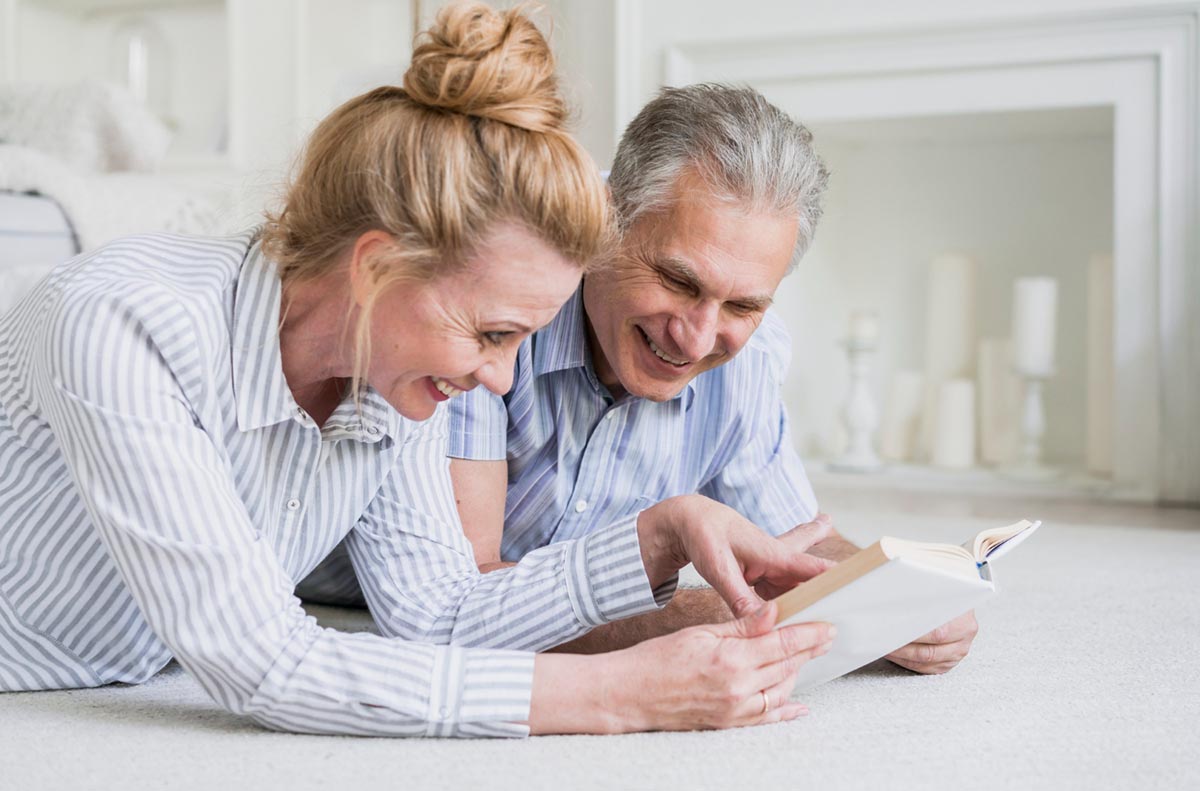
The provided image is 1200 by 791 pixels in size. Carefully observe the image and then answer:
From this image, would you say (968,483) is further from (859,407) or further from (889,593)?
(889,593)

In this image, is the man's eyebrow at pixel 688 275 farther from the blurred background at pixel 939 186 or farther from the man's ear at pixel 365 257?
the blurred background at pixel 939 186

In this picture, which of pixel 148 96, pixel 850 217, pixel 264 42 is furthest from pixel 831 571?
pixel 148 96

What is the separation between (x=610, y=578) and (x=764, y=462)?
18.1 inches

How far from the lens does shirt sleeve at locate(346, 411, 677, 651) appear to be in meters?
1.12

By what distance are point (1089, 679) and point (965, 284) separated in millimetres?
2193

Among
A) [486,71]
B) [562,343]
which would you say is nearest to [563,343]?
[562,343]

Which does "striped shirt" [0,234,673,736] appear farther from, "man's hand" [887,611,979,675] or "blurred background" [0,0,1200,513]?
"blurred background" [0,0,1200,513]

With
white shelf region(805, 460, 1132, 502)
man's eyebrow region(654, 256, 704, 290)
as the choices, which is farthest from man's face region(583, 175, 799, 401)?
white shelf region(805, 460, 1132, 502)

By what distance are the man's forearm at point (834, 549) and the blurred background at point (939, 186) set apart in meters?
1.44

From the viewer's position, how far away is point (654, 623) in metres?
1.29

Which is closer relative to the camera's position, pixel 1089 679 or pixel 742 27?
pixel 1089 679

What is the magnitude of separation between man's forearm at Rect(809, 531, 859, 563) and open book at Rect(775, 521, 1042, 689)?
10.7 inches

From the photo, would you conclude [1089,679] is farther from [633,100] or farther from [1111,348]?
[633,100]

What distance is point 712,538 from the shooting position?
1084 mm
